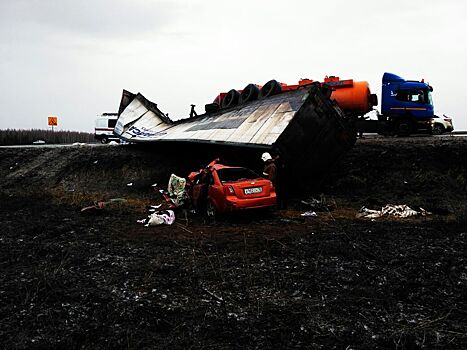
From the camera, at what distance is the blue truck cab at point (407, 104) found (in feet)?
69.6

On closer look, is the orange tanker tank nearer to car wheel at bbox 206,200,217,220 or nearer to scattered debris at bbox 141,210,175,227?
car wheel at bbox 206,200,217,220

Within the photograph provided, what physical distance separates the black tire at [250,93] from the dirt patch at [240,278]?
7512 mm

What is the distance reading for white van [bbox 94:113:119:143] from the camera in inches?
1284

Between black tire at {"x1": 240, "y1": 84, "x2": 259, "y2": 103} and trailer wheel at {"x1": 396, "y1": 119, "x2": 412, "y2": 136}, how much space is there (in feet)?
28.4

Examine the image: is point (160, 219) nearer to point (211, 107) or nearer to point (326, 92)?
point (326, 92)

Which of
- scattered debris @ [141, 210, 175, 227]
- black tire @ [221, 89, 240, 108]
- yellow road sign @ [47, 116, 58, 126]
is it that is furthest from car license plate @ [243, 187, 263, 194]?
yellow road sign @ [47, 116, 58, 126]

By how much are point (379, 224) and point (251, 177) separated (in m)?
3.38

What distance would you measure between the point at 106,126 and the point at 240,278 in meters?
29.5

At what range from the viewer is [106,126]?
3281cm

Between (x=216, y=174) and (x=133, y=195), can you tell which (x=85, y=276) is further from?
(x=133, y=195)

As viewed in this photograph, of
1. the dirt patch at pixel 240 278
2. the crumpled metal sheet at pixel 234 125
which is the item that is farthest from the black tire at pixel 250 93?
the dirt patch at pixel 240 278

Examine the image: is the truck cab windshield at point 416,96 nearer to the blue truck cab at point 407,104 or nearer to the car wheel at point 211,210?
the blue truck cab at point 407,104

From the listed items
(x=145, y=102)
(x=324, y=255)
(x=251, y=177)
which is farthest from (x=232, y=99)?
(x=324, y=255)

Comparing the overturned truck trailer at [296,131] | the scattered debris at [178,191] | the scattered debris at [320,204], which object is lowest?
the scattered debris at [320,204]
